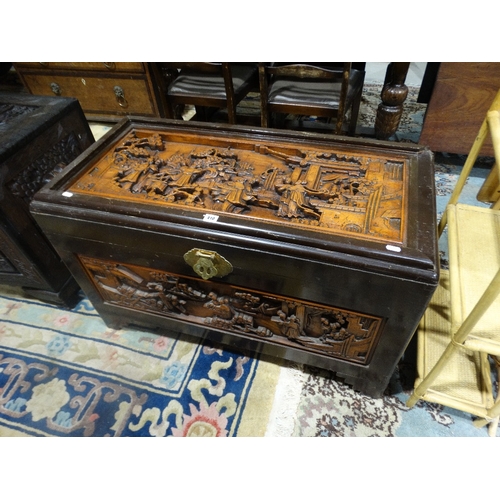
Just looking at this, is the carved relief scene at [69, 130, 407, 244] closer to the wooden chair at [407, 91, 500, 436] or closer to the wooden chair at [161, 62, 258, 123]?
the wooden chair at [407, 91, 500, 436]

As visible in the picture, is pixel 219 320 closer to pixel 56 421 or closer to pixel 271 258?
pixel 271 258

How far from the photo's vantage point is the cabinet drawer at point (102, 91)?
6.97 feet

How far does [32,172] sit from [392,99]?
1496 mm

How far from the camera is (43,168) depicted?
3.73 ft

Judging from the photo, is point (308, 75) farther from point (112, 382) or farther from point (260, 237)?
point (112, 382)

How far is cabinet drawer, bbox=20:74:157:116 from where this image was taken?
2.12 meters

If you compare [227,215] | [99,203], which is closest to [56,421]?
[99,203]

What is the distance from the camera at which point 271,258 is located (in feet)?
2.53

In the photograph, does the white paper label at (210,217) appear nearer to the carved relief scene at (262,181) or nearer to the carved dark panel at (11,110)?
the carved relief scene at (262,181)

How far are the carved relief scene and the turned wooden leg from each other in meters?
0.69

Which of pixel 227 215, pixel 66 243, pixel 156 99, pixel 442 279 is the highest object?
pixel 227 215

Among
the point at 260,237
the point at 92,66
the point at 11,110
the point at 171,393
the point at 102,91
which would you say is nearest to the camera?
the point at 260,237

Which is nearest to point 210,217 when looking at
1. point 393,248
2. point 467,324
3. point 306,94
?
point 393,248

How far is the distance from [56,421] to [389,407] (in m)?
1.04
